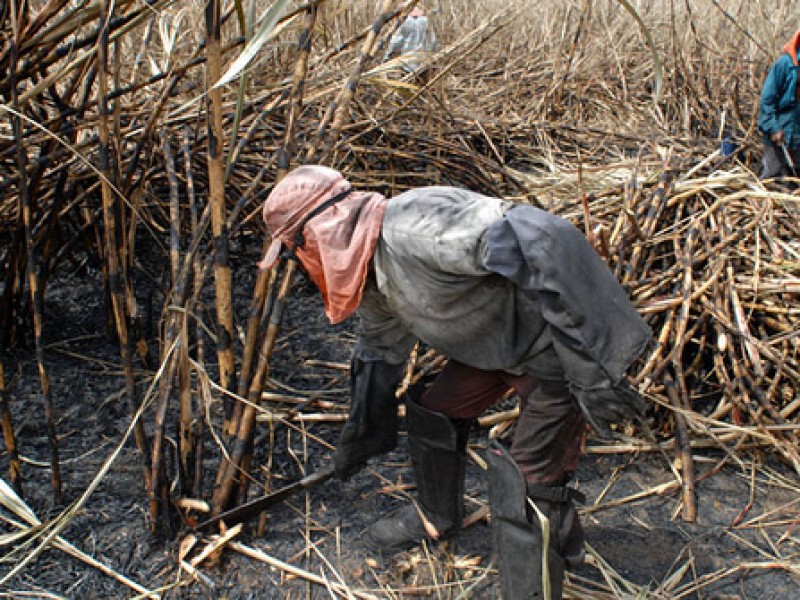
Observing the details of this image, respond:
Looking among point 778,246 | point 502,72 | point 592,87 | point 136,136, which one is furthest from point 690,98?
point 136,136

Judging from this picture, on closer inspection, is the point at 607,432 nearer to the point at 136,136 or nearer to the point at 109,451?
the point at 109,451

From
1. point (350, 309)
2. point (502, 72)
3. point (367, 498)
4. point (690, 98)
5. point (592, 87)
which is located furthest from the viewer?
point (502, 72)

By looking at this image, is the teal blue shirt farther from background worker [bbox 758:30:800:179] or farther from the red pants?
the red pants

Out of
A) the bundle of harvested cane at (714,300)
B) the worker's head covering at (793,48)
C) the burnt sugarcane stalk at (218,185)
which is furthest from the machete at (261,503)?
the worker's head covering at (793,48)

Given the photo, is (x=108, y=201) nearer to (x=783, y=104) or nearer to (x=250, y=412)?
(x=250, y=412)

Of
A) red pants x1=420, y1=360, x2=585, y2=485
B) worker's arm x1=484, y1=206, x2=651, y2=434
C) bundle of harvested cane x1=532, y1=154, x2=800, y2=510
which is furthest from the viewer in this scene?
bundle of harvested cane x1=532, y1=154, x2=800, y2=510

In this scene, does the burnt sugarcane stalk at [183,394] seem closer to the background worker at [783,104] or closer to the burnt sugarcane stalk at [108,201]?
the burnt sugarcane stalk at [108,201]

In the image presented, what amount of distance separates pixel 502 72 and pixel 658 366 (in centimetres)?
603

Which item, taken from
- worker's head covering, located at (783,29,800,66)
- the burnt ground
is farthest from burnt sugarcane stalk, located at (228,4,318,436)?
worker's head covering, located at (783,29,800,66)

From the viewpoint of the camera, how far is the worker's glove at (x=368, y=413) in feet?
7.27

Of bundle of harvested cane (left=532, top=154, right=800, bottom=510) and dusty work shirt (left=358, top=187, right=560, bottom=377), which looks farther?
bundle of harvested cane (left=532, top=154, right=800, bottom=510)

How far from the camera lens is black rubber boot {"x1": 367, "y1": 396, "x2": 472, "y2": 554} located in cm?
219

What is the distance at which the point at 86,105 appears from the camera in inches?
90.8

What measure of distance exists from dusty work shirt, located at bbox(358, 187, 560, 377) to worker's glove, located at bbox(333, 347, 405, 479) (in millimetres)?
276
